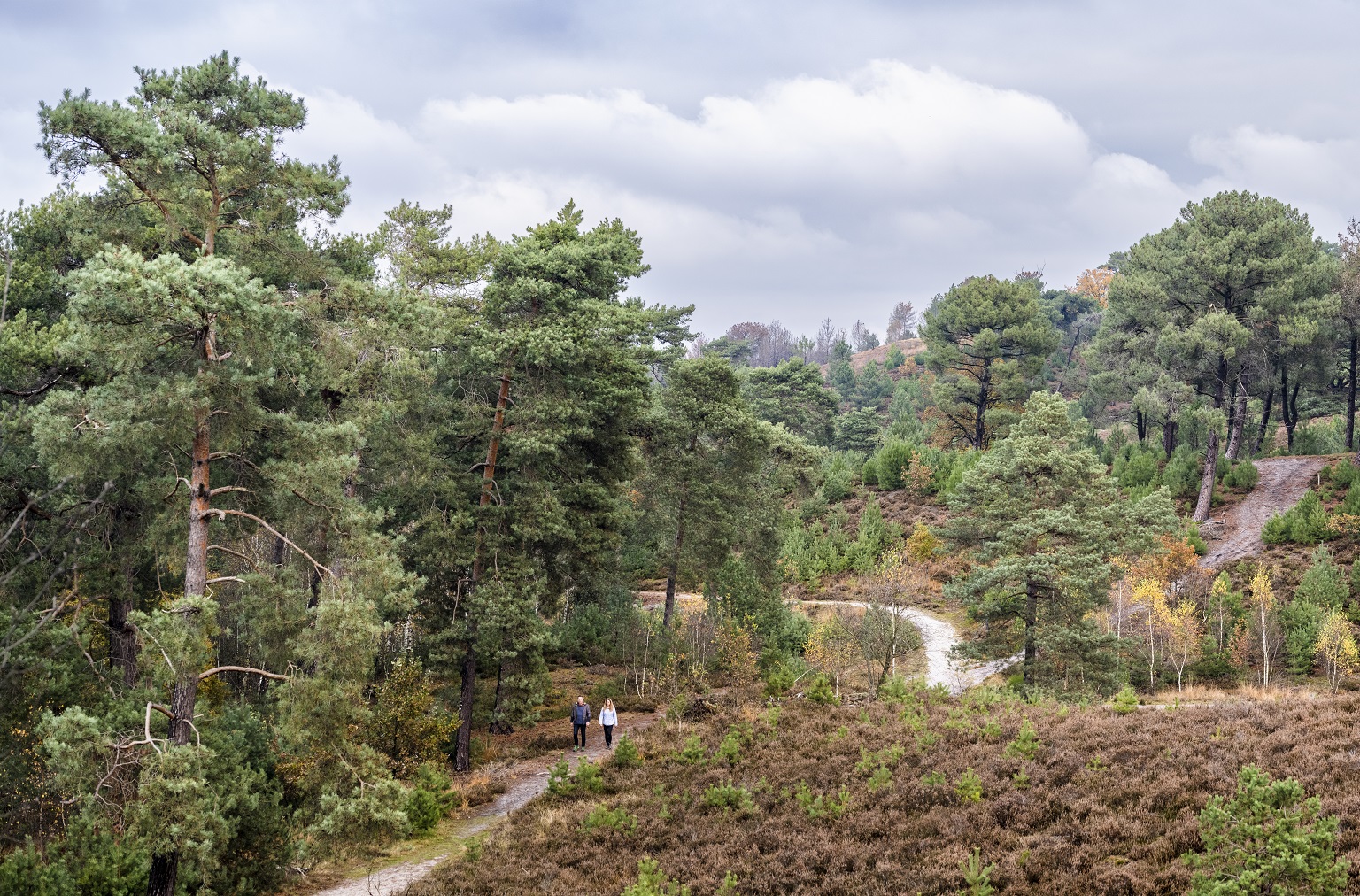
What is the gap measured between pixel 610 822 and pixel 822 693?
576 cm

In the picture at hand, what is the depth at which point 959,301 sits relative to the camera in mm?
44656

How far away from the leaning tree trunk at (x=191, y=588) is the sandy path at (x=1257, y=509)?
1159 inches

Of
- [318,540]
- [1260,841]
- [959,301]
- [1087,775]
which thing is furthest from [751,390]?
[1260,841]

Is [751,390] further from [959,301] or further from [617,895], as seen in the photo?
[617,895]

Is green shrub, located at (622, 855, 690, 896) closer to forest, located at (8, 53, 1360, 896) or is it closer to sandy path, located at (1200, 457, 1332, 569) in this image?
forest, located at (8, 53, 1360, 896)

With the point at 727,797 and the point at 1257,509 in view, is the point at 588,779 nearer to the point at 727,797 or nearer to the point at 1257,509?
the point at 727,797

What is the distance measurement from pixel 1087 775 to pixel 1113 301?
31406mm

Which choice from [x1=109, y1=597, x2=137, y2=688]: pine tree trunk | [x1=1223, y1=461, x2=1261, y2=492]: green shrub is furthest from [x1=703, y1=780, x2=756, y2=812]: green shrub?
[x1=1223, y1=461, x2=1261, y2=492]: green shrub

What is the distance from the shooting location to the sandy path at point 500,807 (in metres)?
12.8

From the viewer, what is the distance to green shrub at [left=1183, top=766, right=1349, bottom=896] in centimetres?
653

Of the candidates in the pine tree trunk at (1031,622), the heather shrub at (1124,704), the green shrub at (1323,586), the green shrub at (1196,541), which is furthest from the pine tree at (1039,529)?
the green shrub at (1196,541)

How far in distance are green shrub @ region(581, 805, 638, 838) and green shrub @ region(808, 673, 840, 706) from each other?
5279 mm

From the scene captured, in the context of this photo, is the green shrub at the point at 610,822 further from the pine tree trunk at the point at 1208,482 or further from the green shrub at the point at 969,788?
the pine tree trunk at the point at 1208,482

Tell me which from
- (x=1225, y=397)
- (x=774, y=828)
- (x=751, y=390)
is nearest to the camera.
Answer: (x=774, y=828)
